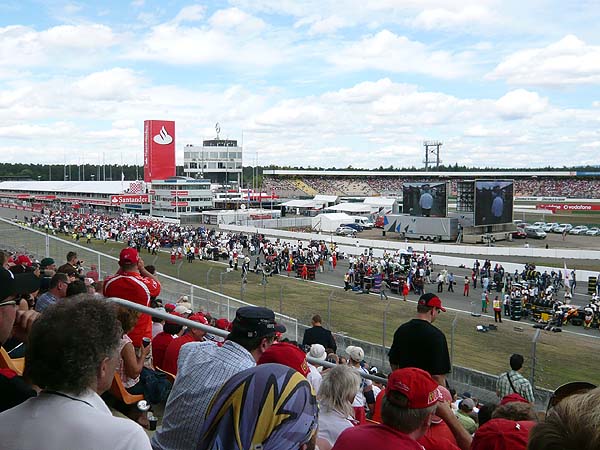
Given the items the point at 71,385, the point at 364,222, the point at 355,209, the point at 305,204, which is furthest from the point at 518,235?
the point at 71,385

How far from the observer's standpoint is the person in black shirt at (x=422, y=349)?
14.1ft

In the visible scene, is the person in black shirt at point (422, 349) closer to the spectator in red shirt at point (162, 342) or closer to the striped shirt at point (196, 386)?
the striped shirt at point (196, 386)

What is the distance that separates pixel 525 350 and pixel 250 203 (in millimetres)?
77700

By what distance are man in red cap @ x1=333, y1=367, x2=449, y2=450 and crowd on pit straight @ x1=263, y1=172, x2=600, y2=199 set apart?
11583cm

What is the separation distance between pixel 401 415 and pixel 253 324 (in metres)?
0.90

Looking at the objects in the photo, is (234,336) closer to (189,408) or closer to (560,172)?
(189,408)

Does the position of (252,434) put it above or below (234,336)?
below

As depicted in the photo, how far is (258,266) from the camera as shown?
3519 cm

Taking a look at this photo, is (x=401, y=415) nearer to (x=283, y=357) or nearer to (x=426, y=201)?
(x=283, y=357)

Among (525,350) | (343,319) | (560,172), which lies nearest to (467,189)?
(343,319)

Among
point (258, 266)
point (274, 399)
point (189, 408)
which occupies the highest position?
point (274, 399)

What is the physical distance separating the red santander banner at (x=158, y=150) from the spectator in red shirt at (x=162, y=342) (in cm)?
9903

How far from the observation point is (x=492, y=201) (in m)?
49.1

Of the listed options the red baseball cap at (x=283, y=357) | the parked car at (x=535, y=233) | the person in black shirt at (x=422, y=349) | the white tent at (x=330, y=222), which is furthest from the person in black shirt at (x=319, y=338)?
the white tent at (x=330, y=222)
